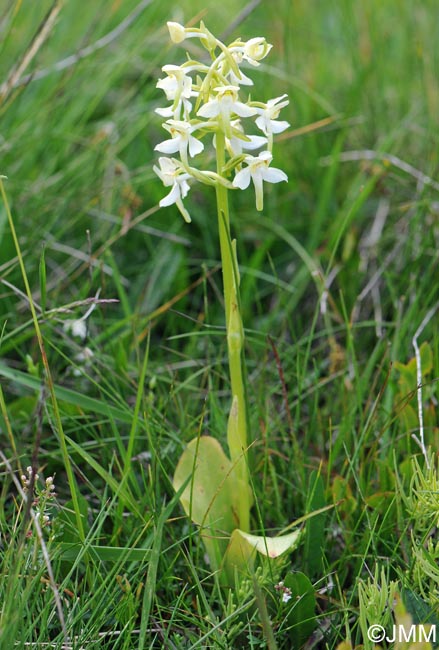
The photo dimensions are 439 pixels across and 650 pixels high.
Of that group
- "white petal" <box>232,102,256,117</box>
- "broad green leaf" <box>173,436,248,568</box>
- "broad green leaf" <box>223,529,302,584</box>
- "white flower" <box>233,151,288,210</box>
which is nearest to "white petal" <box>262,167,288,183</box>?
"white flower" <box>233,151,288,210</box>

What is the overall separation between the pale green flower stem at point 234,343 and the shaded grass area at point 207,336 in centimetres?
8

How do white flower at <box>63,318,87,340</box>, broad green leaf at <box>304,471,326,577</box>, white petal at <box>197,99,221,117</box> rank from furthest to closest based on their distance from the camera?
white flower at <box>63,318,87,340</box> → broad green leaf at <box>304,471,326,577</box> → white petal at <box>197,99,221,117</box>

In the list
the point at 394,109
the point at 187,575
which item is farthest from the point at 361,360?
the point at 394,109

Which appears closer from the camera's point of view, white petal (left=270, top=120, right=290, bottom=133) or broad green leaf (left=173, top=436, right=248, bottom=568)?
white petal (left=270, top=120, right=290, bottom=133)

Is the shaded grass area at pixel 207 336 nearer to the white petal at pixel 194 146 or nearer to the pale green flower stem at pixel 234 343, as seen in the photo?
the pale green flower stem at pixel 234 343

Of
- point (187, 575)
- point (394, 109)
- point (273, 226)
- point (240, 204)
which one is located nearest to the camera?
point (187, 575)

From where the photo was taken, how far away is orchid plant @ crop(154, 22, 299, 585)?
3.70 ft

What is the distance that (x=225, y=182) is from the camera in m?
1.16

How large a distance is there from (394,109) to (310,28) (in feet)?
2.84

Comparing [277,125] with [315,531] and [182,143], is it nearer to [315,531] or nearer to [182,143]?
[182,143]

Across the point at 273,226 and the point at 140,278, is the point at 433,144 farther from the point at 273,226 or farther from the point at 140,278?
the point at 140,278

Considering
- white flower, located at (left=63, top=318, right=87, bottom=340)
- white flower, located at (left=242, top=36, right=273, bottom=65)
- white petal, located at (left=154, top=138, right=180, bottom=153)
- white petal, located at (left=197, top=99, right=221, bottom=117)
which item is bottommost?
white flower, located at (left=63, top=318, right=87, bottom=340)

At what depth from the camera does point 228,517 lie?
4.30 ft

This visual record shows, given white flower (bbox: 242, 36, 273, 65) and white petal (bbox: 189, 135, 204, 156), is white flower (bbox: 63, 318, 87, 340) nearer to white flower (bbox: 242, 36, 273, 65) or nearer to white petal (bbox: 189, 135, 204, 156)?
white petal (bbox: 189, 135, 204, 156)
